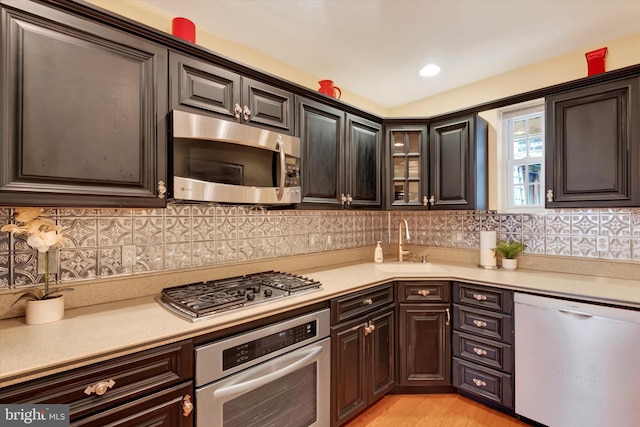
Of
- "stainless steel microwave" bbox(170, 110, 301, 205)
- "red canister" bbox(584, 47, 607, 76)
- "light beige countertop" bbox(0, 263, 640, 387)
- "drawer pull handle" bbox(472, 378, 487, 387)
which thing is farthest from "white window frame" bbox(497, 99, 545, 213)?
"stainless steel microwave" bbox(170, 110, 301, 205)

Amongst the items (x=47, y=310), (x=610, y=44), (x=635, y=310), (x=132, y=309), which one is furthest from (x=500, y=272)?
(x=47, y=310)

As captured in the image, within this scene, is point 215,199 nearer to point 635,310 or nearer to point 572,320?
point 572,320

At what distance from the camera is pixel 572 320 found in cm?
180

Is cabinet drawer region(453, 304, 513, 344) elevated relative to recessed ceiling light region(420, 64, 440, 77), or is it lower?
lower

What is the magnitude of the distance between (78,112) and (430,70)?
2.49 m

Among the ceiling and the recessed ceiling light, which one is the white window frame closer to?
the ceiling

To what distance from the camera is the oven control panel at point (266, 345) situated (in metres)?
1.36

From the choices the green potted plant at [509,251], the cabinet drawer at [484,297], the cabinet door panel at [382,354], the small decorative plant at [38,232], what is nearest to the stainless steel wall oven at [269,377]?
the cabinet door panel at [382,354]

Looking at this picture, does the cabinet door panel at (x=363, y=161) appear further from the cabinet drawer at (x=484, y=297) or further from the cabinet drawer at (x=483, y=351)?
the cabinet drawer at (x=483, y=351)

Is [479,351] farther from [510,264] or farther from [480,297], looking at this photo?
[510,264]

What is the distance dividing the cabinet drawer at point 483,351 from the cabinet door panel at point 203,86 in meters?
2.24

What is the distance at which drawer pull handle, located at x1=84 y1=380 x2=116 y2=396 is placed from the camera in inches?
40.2

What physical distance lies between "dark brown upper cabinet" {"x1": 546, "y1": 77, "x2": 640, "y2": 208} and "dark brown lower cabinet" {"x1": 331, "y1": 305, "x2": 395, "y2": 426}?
1503 millimetres

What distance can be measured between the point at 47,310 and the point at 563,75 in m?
3.55
